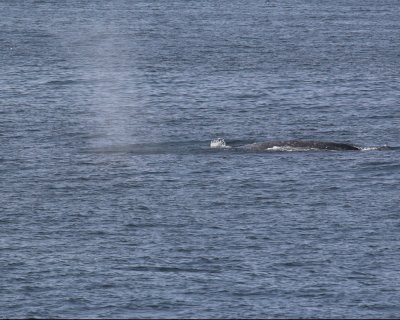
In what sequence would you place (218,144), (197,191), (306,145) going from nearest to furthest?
(197,191), (306,145), (218,144)

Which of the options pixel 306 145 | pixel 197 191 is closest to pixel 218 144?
pixel 306 145

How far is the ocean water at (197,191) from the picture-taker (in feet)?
202

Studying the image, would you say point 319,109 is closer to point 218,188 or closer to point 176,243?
point 218,188

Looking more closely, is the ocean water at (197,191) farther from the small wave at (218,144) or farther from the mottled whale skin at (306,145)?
the mottled whale skin at (306,145)

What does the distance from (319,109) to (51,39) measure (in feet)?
222

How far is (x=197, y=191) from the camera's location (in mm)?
80250

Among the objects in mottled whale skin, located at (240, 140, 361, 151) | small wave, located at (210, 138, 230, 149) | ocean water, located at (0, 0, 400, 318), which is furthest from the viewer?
small wave, located at (210, 138, 230, 149)

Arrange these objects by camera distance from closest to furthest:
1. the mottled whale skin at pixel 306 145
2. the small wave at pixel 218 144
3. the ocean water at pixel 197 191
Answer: the ocean water at pixel 197 191 → the mottled whale skin at pixel 306 145 → the small wave at pixel 218 144

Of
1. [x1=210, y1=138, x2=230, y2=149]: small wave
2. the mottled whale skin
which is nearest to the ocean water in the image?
[x1=210, y1=138, x2=230, y2=149]: small wave

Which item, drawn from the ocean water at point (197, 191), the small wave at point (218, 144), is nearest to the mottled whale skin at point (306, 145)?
the ocean water at point (197, 191)

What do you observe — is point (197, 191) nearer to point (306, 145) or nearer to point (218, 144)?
point (306, 145)

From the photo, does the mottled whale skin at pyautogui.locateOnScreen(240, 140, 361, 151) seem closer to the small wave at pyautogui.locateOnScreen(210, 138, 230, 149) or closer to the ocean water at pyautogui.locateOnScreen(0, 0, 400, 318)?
the ocean water at pyautogui.locateOnScreen(0, 0, 400, 318)

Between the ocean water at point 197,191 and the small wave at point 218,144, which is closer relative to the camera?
the ocean water at point 197,191

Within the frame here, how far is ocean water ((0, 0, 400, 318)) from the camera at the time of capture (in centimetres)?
6159
